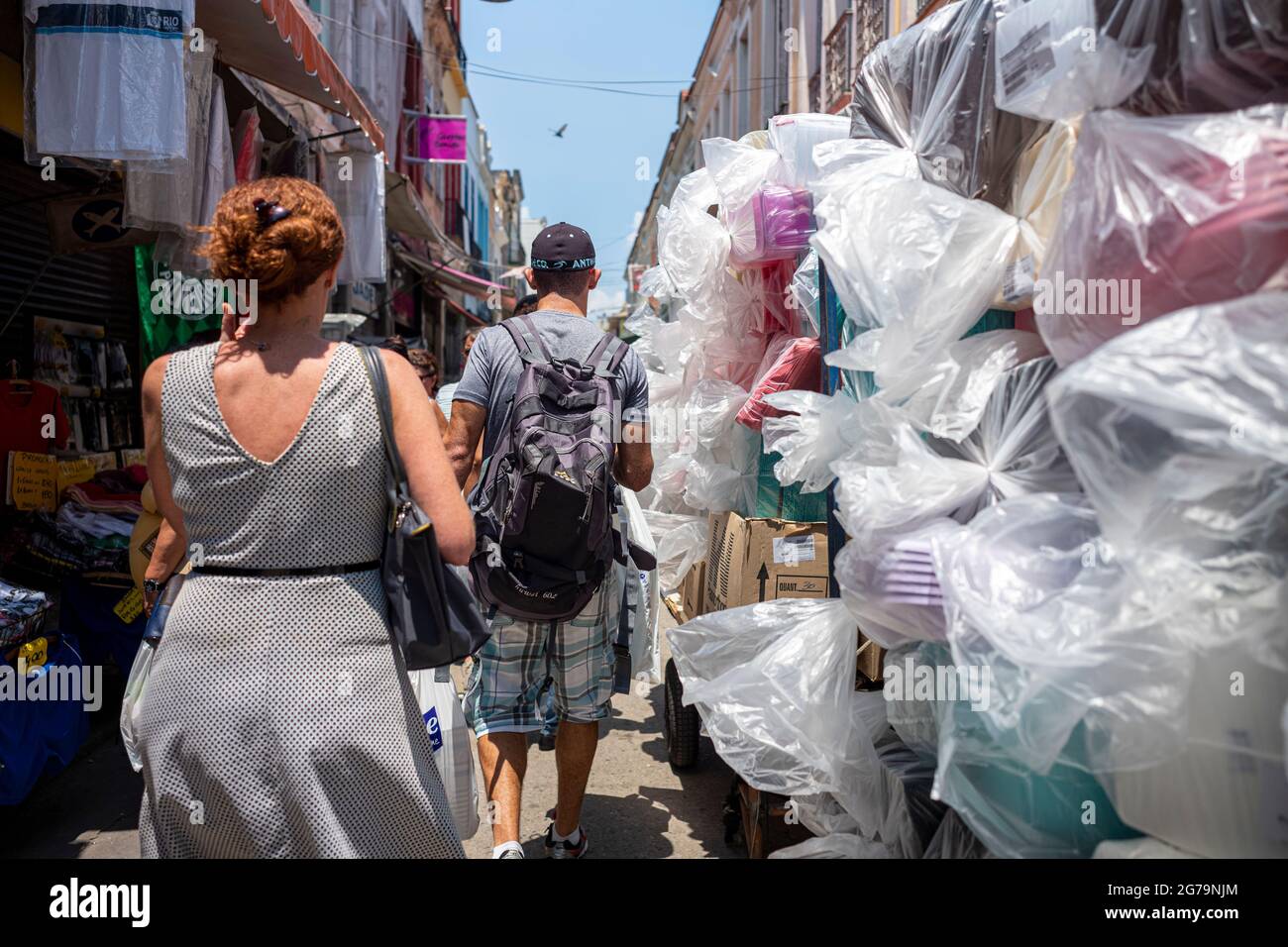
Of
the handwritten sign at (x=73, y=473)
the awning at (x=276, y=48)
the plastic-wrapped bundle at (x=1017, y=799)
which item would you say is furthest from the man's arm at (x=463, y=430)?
the handwritten sign at (x=73, y=473)

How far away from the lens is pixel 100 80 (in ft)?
11.4

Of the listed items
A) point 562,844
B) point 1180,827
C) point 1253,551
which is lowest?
point 562,844

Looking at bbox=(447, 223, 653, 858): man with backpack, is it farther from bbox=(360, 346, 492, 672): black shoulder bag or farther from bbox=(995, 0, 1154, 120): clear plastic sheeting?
bbox=(995, 0, 1154, 120): clear plastic sheeting

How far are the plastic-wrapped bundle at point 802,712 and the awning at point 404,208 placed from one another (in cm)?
801

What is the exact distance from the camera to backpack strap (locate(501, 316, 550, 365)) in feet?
9.29

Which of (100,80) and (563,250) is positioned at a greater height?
(100,80)

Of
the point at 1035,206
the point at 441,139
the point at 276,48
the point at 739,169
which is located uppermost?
the point at 441,139

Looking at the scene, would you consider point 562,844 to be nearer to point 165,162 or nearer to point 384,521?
point 384,521

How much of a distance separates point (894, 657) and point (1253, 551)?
921 mm

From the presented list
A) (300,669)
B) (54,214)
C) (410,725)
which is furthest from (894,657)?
(54,214)

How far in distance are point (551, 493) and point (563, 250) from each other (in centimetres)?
86

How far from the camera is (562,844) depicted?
119 inches

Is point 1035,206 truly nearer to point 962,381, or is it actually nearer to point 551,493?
point 962,381

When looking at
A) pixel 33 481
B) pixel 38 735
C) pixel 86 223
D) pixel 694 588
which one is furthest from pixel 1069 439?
pixel 86 223
